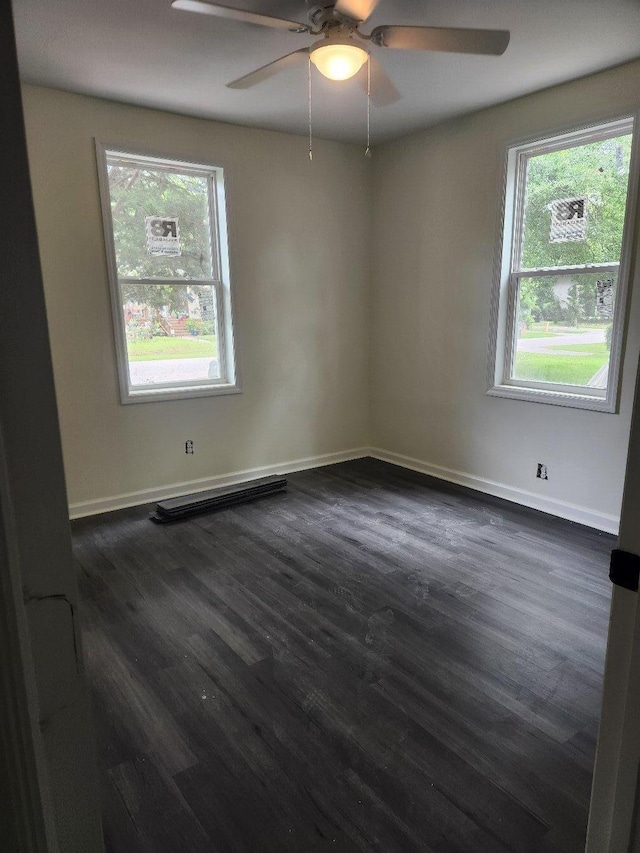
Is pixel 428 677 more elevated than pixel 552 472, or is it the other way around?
pixel 552 472

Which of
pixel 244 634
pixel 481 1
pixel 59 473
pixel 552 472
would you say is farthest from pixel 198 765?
pixel 481 1

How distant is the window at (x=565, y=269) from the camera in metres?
3.23

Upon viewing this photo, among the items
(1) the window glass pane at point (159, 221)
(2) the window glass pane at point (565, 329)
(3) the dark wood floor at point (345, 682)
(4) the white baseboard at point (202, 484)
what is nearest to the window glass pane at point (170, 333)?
(1) the window glass pane at point (159, 221)

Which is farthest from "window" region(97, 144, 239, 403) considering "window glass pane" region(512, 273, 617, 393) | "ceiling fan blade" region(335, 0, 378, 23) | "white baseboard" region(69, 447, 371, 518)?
"window glass pane" region(512, 273, 617, 393)

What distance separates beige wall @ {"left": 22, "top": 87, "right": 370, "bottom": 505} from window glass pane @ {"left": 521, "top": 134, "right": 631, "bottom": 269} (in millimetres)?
1663

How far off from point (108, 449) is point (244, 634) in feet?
6.66

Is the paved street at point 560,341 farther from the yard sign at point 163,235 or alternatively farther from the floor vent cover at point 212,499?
the yard sign at point 163,235

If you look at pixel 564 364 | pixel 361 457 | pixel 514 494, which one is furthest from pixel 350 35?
pixel 361 457

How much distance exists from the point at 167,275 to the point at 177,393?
0.87 metres

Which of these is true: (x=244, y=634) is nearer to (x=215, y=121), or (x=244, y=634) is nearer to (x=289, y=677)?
(x=289, y=677)

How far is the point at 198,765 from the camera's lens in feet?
5.59

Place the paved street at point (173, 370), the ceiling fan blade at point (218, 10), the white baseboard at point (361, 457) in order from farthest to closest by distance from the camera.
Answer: the paved street at point (173, 370) → the white baseboard at point (361, 457) → the ceiling fan blade at point (218, 10)

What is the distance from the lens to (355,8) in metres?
2.17

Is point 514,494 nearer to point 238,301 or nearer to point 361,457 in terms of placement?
point 361,457
